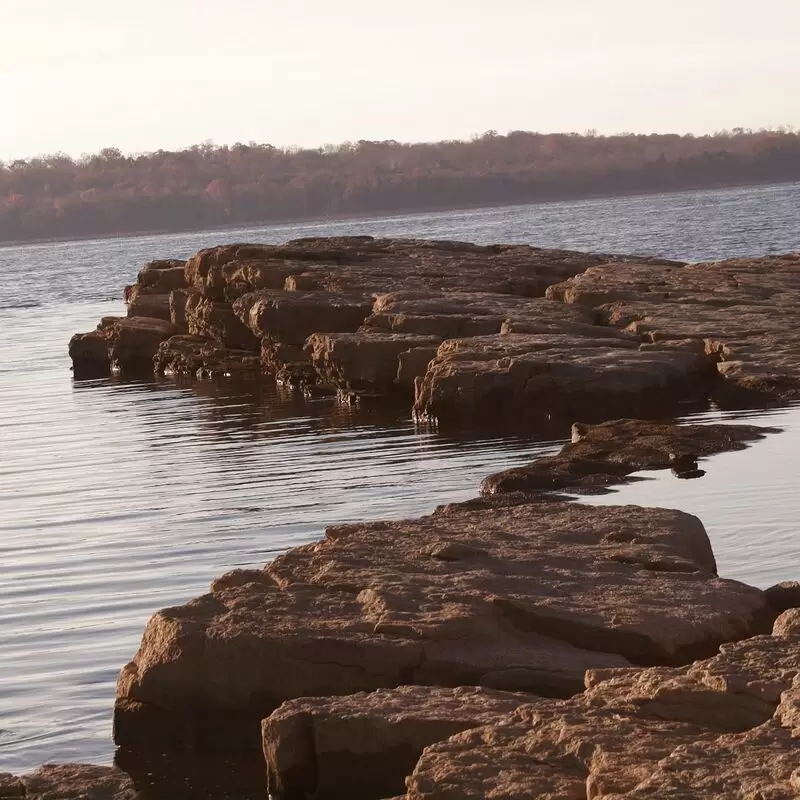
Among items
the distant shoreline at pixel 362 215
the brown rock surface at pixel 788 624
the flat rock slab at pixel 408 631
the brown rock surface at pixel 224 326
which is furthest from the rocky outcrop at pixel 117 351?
the distant shoreline at pixel 362 215

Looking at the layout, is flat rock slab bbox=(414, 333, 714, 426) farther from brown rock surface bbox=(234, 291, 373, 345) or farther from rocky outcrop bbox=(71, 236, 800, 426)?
brown rock surface bbox=(234, 291, 373, 345)

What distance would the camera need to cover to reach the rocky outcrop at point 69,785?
6230mm

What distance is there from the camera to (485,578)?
799 centimetres

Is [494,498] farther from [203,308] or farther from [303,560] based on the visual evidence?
[203,308]

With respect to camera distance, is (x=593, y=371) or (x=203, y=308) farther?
(x=203, y=308)

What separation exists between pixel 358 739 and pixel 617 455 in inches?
304

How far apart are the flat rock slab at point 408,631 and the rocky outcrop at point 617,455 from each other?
13.4 ft

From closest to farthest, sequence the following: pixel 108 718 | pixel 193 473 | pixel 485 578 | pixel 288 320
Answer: pixel 108 718 < pixel 485 578 < pixel 193 473 < pixel 288 320

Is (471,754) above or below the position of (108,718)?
above

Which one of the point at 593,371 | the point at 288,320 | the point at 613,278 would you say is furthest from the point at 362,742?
the point at 613,278

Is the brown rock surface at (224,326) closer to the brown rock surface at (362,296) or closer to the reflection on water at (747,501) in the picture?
the brown rock surface at (362,296)

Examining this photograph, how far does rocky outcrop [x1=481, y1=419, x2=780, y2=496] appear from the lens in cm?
1258

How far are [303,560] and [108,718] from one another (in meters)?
1.64

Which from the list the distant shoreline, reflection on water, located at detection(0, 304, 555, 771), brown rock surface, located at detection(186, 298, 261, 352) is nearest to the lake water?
reflection on water, located at detection(0, 304, 555, 771)
